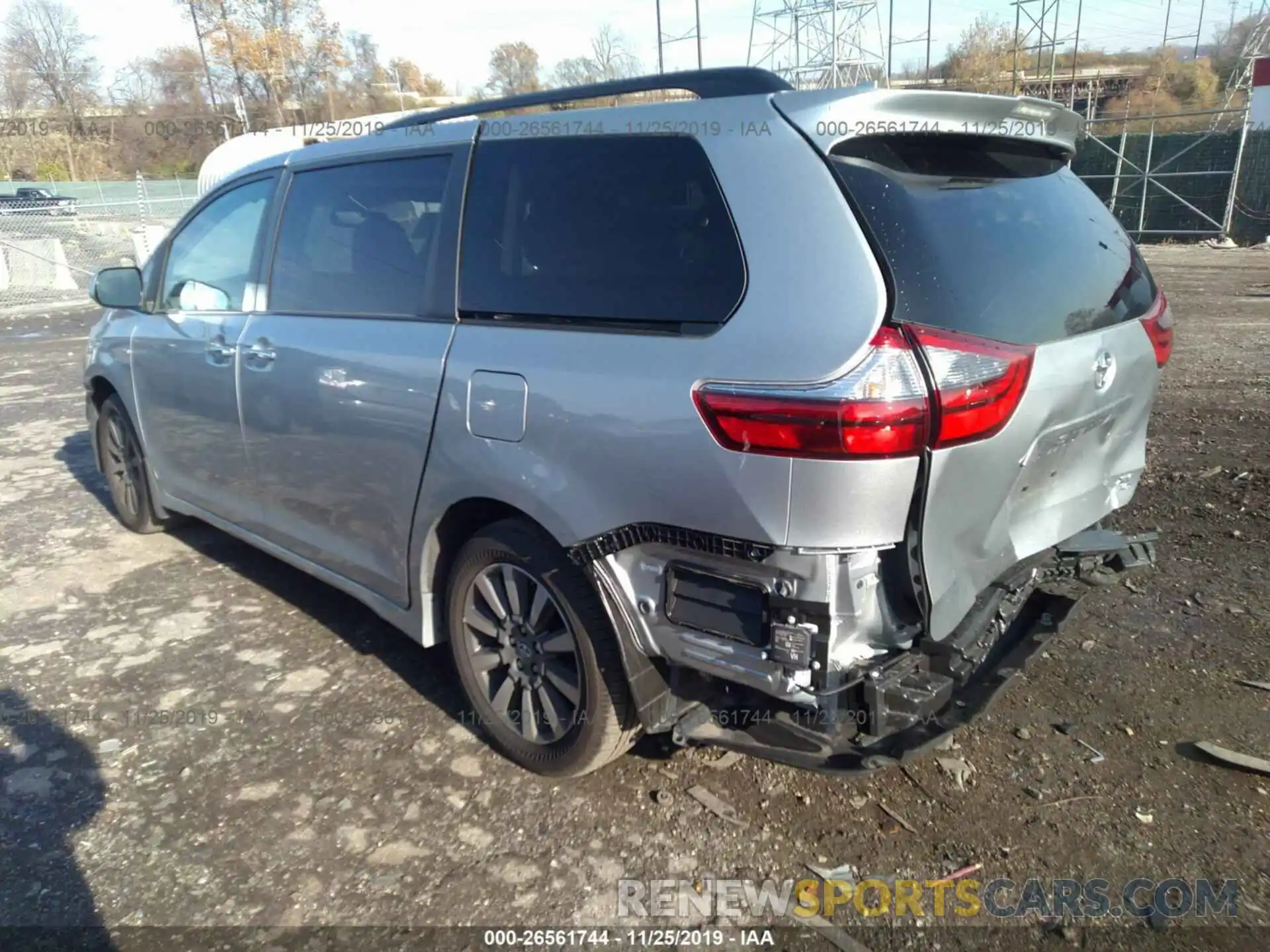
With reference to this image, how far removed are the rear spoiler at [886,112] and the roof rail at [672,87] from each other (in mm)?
106

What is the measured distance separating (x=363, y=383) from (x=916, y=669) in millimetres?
1997

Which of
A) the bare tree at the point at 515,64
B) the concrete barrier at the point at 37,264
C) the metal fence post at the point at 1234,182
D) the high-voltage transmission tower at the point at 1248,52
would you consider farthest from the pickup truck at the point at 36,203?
the high-voltage transmission tower at the point at 1248,52

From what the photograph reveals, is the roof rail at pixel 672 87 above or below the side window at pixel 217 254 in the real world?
above

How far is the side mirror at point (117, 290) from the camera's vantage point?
15.3ft

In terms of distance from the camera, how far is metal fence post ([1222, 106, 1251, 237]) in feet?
70.1

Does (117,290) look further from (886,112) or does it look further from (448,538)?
(886,112)

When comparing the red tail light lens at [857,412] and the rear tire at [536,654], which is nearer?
the red tail light lens at [857,412]

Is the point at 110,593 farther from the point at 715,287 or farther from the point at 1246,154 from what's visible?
the point at 1246,154

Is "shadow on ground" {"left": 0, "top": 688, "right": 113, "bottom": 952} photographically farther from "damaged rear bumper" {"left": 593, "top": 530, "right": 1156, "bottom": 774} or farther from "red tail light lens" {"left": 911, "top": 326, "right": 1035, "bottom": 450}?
"red tail light lens" {"left": 911, "top": 326, "right": 1035, "bottom": 450}

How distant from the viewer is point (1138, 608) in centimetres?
388

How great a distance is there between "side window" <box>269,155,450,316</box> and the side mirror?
1427 mm

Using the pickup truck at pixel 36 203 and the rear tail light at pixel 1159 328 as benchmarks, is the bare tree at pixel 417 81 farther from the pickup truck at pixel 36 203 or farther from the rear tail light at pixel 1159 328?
the rear tail light at pixel 1159 328

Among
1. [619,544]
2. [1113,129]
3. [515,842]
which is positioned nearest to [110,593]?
[515,842]

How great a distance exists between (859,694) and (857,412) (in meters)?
0.72
